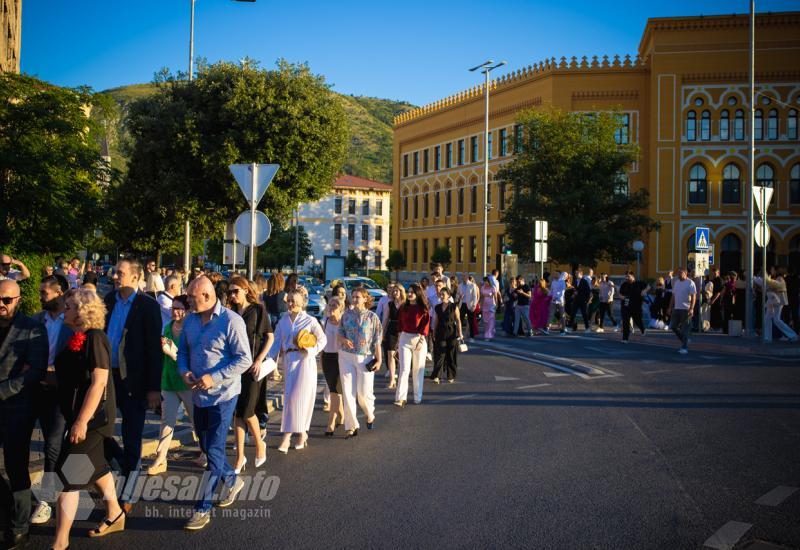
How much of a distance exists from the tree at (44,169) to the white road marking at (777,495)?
16276 millimetres

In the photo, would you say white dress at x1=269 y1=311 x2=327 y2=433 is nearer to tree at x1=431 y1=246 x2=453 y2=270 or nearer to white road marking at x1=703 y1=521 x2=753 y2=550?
white road marking at x1=703 y1=521 x2=753 y2=550

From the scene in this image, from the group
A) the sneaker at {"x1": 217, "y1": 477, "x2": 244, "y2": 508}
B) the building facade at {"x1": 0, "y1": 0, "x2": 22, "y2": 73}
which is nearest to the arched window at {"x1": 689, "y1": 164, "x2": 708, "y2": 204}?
the building facade at {"x1": 0, "y1": 0, "x2": 22, "y2": 73}

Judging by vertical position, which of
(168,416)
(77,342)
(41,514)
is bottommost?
(41,514)

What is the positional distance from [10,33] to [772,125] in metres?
44.2

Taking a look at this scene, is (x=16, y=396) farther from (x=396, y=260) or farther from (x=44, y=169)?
(x=396, y=260)

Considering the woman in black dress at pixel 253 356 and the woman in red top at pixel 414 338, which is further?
the woman in red top at pixel 414 338

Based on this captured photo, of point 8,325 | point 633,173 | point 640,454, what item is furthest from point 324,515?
point 633,173

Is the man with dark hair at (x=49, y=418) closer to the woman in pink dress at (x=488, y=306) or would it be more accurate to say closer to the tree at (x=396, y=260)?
the woman in pink dress at (x=488, y=306)

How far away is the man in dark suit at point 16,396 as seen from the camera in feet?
17.7

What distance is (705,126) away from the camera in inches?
2005

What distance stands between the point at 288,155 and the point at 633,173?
35.2 meters

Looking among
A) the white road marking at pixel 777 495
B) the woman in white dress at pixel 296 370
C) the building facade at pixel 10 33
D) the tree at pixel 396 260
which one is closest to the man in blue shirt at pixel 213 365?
the woman in white dress at pixel 296 370

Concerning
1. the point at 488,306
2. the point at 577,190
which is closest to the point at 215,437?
the point at 488,306

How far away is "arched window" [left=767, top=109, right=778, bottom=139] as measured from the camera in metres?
50.0
